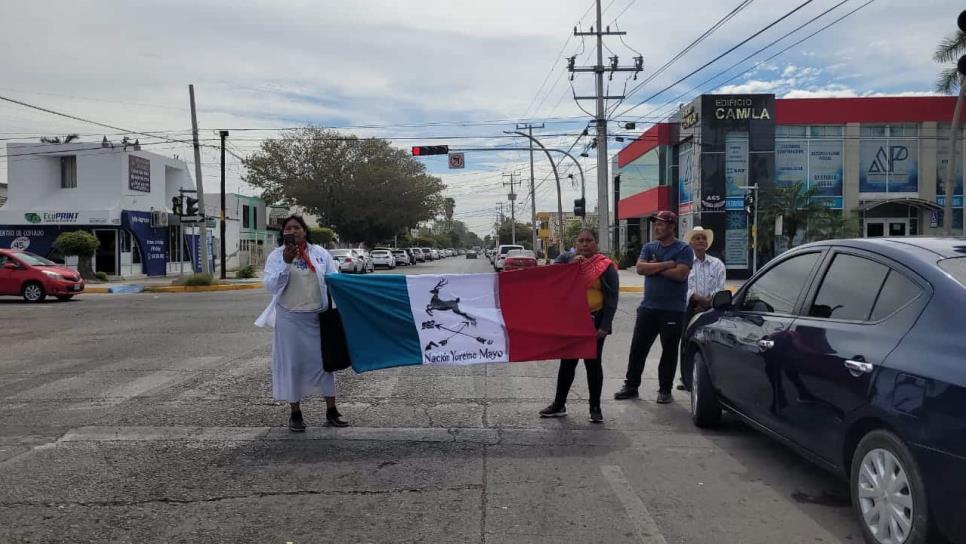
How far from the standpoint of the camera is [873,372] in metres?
3.55

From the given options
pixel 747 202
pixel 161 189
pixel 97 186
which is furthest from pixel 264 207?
pixel 747 202

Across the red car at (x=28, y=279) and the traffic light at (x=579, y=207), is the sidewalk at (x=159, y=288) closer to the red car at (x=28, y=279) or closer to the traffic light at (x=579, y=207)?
the red car at (x=28, y=279)

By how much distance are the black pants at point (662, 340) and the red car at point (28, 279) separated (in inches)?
701

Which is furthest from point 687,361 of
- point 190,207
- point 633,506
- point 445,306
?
point 190,207

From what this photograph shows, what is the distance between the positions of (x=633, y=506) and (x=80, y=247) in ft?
96.4

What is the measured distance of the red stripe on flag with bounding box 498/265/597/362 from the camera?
250 inches

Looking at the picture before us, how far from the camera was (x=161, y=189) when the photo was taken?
37.0 metres

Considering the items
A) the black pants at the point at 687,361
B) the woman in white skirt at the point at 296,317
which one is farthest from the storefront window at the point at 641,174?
the woman in white skirt at the point at 296,317

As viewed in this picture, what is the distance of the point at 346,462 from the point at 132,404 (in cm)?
302

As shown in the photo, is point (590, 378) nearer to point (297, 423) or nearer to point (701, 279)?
point (701, 279)

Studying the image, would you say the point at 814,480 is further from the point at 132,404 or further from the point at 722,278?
the point at 132,404

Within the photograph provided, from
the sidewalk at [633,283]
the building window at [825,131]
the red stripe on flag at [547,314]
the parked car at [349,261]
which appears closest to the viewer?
the red stripe on flag at [547,314]

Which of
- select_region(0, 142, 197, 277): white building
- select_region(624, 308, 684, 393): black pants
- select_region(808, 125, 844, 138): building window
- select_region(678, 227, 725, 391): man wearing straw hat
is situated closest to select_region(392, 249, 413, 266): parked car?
select_region(0, 142, 197, 277): white building

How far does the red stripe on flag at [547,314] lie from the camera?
6.34 meters
